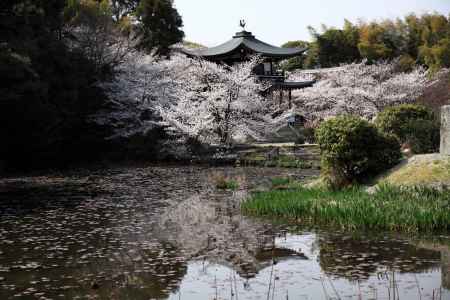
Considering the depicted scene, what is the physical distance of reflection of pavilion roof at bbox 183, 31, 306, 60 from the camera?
38.2 metres

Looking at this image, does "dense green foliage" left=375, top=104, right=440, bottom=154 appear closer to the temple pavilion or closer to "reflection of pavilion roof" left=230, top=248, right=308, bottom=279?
"reflection of pavilion roof" left=230, top=248, right=308, bottom=279

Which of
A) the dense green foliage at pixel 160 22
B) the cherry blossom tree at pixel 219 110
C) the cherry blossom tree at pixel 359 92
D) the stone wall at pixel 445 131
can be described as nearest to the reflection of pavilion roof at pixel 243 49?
the cherry blossom tree at pixel 359 92

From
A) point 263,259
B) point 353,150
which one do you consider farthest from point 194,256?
point 353,150

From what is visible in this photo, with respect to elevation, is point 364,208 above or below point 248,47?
below

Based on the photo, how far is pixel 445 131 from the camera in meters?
13.4

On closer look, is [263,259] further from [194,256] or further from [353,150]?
[353,150]

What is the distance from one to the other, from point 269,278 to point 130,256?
95.7 inches

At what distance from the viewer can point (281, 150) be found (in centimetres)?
2827

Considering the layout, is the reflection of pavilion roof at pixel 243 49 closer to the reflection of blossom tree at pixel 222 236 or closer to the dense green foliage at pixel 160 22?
the dense green foliage at pixel 160 22

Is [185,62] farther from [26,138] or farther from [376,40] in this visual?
[376,40]

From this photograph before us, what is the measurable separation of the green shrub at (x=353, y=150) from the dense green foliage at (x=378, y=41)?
38104 mm

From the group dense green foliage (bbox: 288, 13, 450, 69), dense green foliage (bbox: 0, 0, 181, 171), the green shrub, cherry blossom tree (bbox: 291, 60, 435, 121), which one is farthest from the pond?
dense green foliage (bbox: 288, 13, 450, 69)

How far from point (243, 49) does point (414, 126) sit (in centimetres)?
2270

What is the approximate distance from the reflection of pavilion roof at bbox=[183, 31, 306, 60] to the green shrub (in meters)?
23.2
